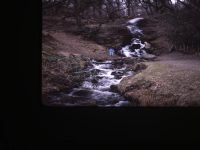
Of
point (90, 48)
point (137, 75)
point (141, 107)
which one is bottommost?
point (141, 107)

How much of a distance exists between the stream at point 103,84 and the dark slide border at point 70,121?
4.3 inches

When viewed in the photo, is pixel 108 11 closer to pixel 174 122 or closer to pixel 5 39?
pixel 5 39

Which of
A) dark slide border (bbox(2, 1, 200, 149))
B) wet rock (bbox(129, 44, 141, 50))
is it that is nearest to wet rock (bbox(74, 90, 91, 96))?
dark slide border (bbox(2, 1, 200, 149))

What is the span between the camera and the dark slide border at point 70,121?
4.14 meters

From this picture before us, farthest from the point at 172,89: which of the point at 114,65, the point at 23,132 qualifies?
the point at 23,132

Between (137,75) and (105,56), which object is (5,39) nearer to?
(105,56)

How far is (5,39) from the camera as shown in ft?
13.4

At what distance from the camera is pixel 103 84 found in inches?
161

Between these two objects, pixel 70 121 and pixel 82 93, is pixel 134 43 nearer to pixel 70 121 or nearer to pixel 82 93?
pixel 82 93

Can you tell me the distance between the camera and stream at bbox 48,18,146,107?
161 inches

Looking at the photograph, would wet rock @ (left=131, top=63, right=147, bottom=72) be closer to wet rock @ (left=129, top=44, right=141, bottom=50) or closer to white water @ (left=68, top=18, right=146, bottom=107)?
white water @ (left=68, top=18, right=146, bottom=107)

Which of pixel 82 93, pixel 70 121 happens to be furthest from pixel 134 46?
pixel 70 121

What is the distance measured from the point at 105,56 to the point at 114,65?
0.13 meters

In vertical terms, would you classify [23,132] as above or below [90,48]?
below
